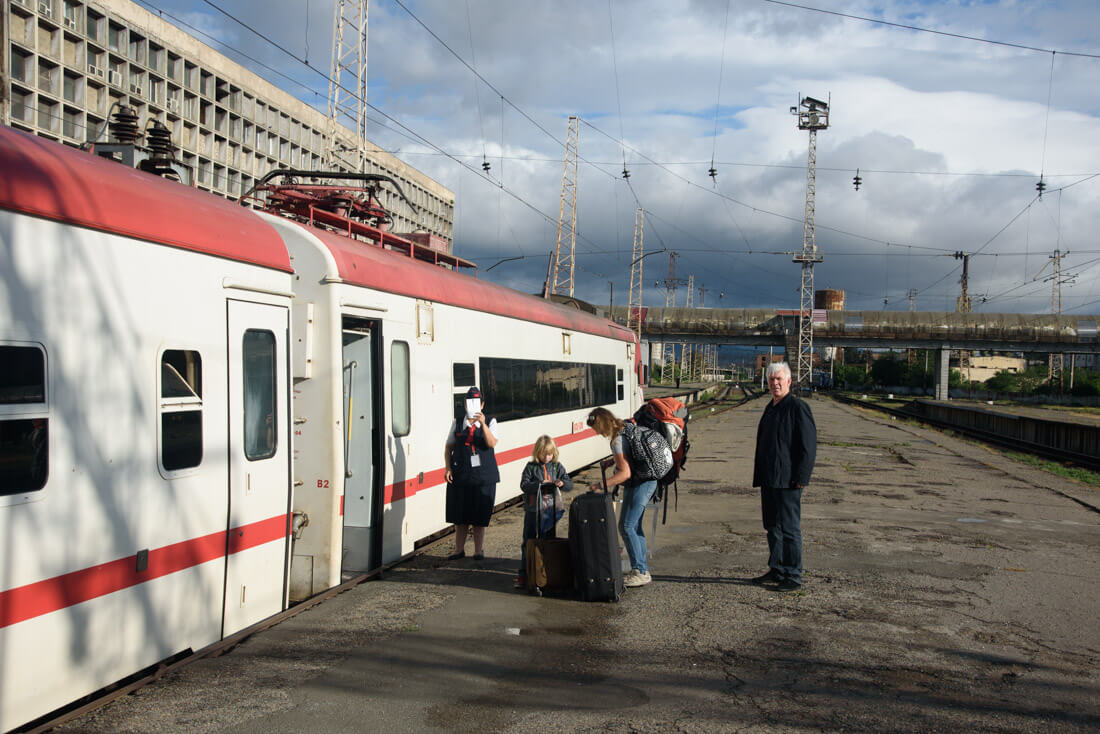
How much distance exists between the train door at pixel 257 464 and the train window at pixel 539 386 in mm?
4874

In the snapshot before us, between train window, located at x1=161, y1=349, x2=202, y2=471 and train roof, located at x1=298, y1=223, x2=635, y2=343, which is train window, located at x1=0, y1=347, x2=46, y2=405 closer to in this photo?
train window, located at x1=161, y1=349, x2=202, y2=471

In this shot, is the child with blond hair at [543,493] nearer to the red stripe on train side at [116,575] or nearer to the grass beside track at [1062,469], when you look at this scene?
the red stripe on train side at [116,575]

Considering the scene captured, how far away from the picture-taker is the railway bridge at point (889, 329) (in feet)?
248

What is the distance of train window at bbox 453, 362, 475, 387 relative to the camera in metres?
10.4

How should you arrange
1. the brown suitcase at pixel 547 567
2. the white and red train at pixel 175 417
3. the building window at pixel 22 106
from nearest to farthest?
the white and red train at pixel 175 417, the brown suitcase at pixel 547 567, the building window at pixel 22 106

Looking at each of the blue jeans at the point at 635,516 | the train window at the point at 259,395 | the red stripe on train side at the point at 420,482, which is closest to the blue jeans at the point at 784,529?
the blue jeans at the point at 635,516

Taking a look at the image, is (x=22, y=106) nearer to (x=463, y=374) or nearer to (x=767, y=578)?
(x=463, y=374)

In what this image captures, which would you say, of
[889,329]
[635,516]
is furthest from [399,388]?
[889,329]

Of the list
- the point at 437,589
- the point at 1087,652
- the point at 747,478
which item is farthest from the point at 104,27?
the point at 1087,652

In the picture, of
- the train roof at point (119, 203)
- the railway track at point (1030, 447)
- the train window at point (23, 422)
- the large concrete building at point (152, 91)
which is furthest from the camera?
the large concrete building at point (152, 91)

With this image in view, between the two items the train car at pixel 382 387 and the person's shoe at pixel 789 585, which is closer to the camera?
the train car at pixel 382 387

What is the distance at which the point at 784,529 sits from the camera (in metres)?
7.78

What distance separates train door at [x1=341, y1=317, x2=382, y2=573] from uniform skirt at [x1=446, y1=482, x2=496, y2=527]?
0.84 meters

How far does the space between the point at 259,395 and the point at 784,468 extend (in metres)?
4.18
